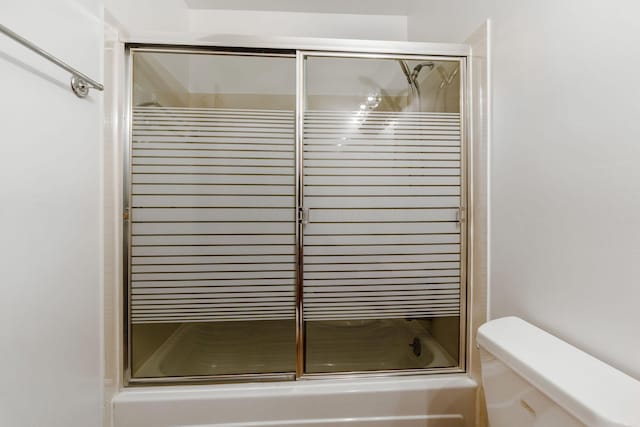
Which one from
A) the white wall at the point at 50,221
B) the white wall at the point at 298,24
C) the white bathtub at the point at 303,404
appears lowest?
the white bathtub at the point at 303,404

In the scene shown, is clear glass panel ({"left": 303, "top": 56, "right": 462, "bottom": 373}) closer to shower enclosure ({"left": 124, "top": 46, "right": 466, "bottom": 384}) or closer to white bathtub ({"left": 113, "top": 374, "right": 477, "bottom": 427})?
shower enclosure ({"left": 124, "top": 46, "right": 466, "bottom": 384})

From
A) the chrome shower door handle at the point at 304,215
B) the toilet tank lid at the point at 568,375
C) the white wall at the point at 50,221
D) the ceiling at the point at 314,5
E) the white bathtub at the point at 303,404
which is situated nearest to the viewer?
the toilet tank lid at the point at 568,375

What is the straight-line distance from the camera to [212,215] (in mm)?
1373

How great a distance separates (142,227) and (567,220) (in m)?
1.58

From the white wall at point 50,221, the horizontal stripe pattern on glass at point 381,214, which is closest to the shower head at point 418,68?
the horizontal stripe pattern on glass at point 381,214

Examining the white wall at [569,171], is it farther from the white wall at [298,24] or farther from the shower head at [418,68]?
the white wall at [298,24]

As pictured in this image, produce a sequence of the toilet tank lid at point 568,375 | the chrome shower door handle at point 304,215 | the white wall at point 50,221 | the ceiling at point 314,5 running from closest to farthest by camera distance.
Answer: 1. the toilet tank lid at point 568,375
2. the white wall at point 50,221
3. the chrome shower door handle at point 304,215
4. the ceiling at point 314,5

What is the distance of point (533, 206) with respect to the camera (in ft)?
3.60

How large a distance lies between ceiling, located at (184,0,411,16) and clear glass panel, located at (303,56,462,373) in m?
0.89

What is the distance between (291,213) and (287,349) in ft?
Result: 2.10

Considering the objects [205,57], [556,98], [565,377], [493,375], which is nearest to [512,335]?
[493,375]

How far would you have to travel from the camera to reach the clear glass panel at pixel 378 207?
55.5 inches

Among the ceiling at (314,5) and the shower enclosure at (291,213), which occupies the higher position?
the ceiling at (314,5)

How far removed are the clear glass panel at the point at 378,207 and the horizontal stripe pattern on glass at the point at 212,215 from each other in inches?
5.3
